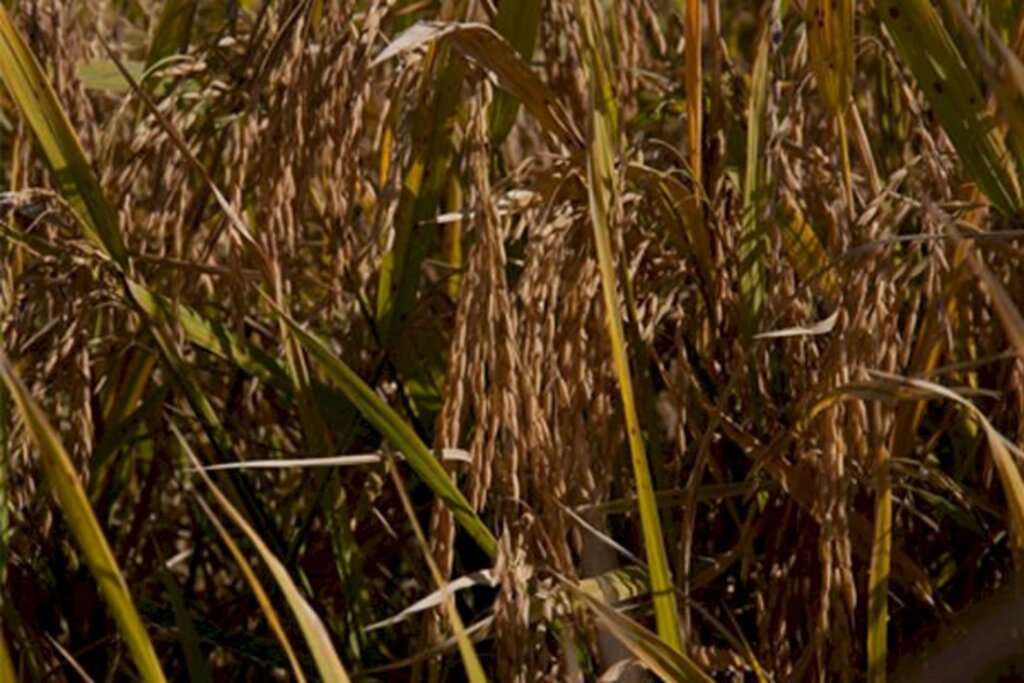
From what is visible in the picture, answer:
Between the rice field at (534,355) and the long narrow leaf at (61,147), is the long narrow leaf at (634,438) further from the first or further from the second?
the long narrow leaf at (61,147)

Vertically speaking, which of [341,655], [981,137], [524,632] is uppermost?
[981,137]

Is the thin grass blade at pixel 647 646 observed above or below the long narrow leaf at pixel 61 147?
below

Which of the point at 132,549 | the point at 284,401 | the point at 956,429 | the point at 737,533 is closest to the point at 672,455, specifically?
the point at 737,533

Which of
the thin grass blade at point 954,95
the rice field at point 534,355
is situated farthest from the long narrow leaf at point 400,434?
the thin grass blade at point 954,95

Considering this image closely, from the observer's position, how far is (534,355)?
3.13ft

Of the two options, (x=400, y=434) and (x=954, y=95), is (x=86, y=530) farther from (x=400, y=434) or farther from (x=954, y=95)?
(x=954, y=95)

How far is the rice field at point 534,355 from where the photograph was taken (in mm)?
946

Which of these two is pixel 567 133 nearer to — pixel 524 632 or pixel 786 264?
pixel 786 264

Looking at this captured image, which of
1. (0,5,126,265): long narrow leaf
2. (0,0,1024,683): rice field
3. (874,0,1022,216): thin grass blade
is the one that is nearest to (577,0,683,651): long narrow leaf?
(0,0,1024,683): rice field

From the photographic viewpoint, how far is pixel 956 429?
1.20m

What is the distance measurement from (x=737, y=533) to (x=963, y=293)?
235 millimetres

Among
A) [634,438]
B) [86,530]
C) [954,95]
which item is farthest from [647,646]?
[954,95]

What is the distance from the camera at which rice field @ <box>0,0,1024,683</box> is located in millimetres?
946

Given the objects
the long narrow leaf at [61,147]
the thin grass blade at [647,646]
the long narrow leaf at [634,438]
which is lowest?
the thin grass blade at [647,646]
